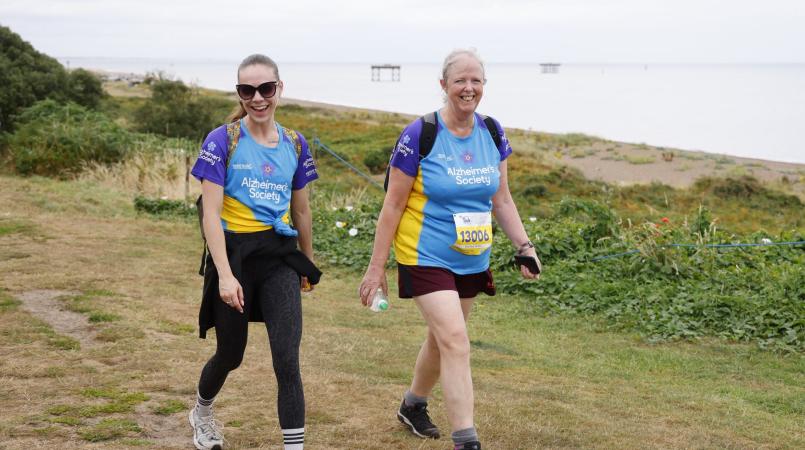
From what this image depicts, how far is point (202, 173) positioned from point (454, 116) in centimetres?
115

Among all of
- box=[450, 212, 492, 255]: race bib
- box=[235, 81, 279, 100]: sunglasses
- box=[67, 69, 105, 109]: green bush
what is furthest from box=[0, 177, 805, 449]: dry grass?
box=[67, 69, 105, 109]: green bush

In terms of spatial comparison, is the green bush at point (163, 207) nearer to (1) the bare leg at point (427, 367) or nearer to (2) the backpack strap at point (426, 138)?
(1) the bare leg at point (427, 367)

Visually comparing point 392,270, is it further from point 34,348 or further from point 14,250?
point 34,348

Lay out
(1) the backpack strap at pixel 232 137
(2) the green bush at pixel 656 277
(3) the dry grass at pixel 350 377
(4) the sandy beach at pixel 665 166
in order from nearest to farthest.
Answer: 1. (1) the backpack strap at pixel 232 137
2. (3) the dry grass at pixel 350 377
3. (2) the green bush at pixel 656 277
4. (4) the sandy beach at pixel 665 166

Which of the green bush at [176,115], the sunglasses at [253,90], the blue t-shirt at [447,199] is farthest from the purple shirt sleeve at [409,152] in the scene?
the green bush at [176,115]

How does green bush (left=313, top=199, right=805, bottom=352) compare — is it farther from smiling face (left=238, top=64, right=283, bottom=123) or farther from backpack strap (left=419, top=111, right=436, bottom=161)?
smiling face (left=238, top=64, right=283, bottom=123)

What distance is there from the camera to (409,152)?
4.18 m

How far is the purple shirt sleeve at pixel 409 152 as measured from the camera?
165 inches

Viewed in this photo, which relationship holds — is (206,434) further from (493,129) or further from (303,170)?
(493,129)

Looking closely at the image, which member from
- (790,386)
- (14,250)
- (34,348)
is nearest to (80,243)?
(14,250)

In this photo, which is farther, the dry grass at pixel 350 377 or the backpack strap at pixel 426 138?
the dry grass at pixel 350 377

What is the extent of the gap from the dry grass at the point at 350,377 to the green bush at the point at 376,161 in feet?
61.7

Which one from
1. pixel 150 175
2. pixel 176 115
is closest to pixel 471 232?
pixel 150 175

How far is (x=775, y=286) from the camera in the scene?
8.41 metres
